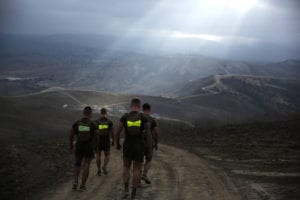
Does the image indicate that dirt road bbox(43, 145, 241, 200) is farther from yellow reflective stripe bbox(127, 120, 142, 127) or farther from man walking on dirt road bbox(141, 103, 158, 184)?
yellow reflective stripe bbox(127, 120, 142, 127)

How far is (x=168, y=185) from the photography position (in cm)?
1259

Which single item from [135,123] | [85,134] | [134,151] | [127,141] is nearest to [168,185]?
[134,151]

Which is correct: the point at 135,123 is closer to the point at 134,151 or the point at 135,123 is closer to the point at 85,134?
the point at 134,151

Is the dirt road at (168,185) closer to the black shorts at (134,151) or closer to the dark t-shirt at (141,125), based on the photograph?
the black shorts at (134,151)

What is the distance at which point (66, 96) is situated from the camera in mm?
86250

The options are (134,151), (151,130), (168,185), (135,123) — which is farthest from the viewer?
(168,185)

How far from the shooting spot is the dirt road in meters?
11.3

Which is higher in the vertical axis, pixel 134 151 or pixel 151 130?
pixel 151 130

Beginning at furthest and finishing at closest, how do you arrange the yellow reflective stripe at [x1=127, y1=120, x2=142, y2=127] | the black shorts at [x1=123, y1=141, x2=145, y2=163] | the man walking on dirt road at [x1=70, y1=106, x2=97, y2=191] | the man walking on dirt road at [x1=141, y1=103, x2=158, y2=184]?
the man walking on dirt road at [x1=141, y1=103, x2=158, y2=184] < the man walking on dirt road at [x1=70, y1=106, x2=97, y2=191] < the black shorts at [x1=123, y1=141, x2=145, y2=163] < the yellow reflective stripe at [x1=127, y1=120, x2=142, y2=127]

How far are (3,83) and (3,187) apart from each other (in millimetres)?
157817

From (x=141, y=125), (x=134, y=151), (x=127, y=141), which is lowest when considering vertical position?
(x=134, y=151)

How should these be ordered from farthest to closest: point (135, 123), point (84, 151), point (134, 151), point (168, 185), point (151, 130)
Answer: point (168, 185), point (151, 130), point (84, 151), point (134, 151), point (135, 123)

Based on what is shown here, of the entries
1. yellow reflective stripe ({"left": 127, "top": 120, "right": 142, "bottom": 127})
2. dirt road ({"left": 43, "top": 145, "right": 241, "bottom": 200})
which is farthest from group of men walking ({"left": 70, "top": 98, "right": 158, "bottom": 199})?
dirt road ({"left": 43, "top": 145, "right": 241, "bottom": 200})

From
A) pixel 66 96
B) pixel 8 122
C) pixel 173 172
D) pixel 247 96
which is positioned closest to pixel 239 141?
pixel 173 172
